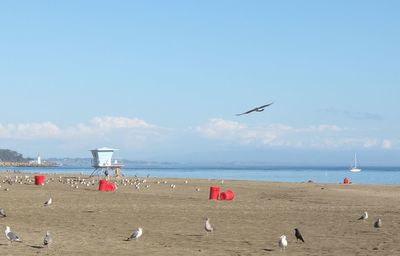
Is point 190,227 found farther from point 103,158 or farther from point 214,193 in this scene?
point 103,158

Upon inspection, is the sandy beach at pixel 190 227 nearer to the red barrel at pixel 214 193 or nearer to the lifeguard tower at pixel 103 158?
the red barrel at pixel 214 193

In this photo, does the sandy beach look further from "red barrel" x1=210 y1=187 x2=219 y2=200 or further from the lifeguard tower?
the lifeguard tower

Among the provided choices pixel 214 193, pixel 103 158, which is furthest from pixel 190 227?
pixel 103 158

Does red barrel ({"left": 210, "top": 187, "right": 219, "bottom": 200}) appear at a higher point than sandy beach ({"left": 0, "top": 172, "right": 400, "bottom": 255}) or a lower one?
higher

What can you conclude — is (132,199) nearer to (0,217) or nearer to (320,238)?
(0,217)

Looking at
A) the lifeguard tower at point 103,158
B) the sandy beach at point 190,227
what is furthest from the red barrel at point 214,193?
the lifeguard tower at point 103,158

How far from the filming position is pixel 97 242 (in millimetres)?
22672

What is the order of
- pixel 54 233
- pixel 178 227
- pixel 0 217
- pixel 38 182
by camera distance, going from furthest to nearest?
1. pixel 38 182
2. pixel 0 217
3. pixel 178 227
4. pixel 54 233

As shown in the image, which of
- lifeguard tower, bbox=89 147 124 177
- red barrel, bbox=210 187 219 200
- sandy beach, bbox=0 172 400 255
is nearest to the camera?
sandy beach, bbox=0 172 400 255

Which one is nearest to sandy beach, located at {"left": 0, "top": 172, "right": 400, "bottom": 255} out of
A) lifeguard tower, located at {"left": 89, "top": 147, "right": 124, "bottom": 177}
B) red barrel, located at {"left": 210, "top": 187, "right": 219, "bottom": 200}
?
red barrel, located at {"left": 210, "top": 187, "right": 219, "bottom": 200}

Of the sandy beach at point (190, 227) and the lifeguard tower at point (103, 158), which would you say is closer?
the sandy beach at point (190, 227)

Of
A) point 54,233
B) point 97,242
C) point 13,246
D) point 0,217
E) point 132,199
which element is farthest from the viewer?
point 132,199

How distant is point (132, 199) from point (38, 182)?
23.4 m

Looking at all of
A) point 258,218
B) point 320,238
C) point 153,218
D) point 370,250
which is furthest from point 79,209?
point 370,250
